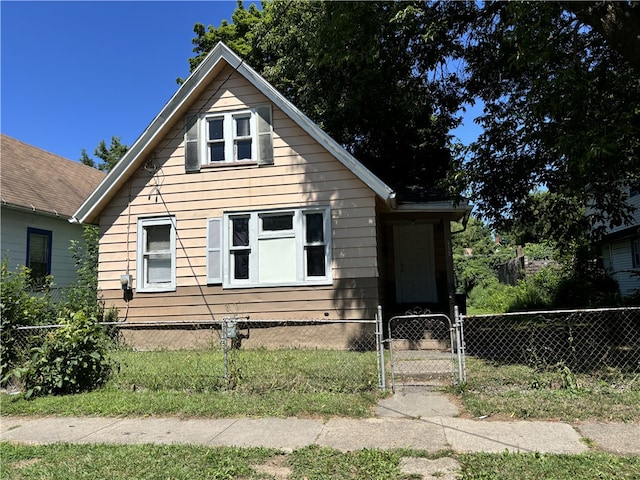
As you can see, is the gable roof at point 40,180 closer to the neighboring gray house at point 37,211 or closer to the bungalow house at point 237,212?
the neighboring gray house at point 37,211

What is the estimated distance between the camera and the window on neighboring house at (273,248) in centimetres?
1057

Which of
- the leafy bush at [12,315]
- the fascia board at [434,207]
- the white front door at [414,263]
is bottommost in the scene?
the leafy bush at [12,315]

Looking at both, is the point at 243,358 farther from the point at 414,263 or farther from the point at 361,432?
the point at 414,263

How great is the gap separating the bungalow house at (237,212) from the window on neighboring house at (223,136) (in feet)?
0.08

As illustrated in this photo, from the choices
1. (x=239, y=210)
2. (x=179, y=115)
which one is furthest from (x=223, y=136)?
(x=239, y=210)

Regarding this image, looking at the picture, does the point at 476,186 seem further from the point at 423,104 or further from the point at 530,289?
the point at 530,289

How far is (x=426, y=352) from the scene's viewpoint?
31.8 ft

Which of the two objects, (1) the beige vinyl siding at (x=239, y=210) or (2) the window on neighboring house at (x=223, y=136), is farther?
(2) the window on neighboring house at (x=223, y=136)

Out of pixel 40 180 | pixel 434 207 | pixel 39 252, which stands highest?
pixel 40 180

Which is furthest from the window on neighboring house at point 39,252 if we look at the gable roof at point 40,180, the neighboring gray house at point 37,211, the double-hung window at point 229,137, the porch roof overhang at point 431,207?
the porch roof overhang at point 431,207

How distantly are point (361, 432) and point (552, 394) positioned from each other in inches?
103

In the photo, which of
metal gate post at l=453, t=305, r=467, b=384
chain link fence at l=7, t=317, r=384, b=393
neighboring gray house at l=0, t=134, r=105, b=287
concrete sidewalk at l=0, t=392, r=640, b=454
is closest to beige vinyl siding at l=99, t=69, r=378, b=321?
chain link fence at l=7, t=317, r=384, b=393

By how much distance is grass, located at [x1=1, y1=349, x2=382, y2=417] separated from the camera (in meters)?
5.89

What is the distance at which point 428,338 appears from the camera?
1021 cm
